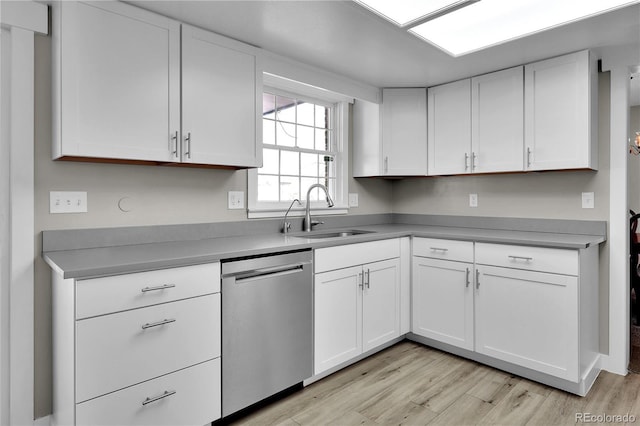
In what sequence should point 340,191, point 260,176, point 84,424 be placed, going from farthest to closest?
point 340,191 → point 260,176 → point 84,424

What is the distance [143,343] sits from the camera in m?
1.63

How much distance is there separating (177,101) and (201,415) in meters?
1.58

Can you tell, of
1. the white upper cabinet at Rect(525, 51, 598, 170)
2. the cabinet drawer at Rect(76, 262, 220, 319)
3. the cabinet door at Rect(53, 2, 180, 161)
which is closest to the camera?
the cabinet drawer at Rect(76, 262, 220, 319)

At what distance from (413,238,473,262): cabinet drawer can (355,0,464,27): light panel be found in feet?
4.88

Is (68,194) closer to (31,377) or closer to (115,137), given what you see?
(115,137)

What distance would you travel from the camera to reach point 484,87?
9.64 feet

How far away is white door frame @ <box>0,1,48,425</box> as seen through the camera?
181 cm

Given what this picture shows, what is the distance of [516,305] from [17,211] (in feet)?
9.24

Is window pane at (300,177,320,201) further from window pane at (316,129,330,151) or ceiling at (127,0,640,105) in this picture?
ceiling at (127,0,640,105)

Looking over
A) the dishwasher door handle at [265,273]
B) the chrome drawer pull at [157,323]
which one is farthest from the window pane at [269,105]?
the chrome drawer pull at [157,323]

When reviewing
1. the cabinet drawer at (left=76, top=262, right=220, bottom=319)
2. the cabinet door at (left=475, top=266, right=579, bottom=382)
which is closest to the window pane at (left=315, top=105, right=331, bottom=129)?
the cabinet door at (left=475, top=266, right=579, bottom=382)

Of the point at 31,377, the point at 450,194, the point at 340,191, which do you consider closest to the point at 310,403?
the point at 31,377

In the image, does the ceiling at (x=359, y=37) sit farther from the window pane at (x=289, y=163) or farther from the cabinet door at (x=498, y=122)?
the window pane at (x=289, y=163)

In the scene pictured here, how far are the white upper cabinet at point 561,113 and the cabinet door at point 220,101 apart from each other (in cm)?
188
